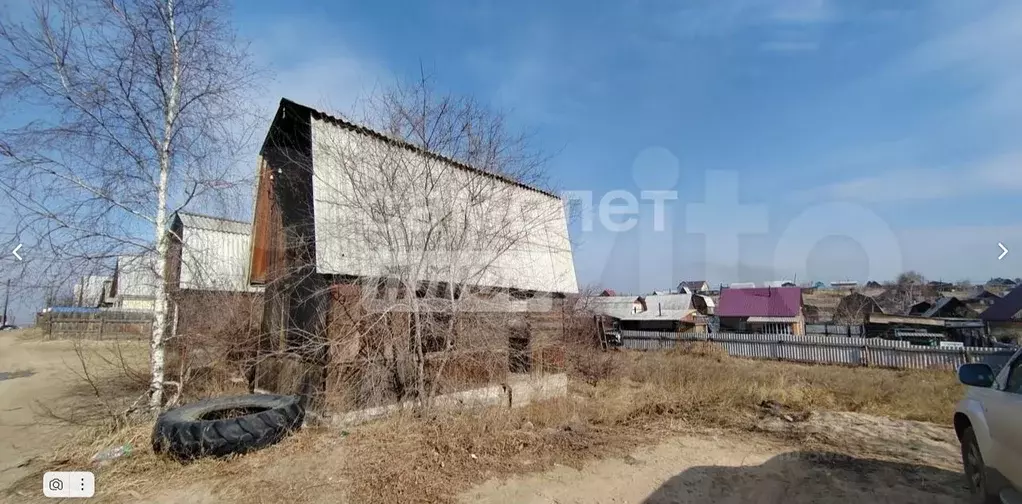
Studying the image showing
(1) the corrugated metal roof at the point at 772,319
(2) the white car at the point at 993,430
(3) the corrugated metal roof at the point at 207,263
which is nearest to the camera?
(2) the white car at the point at 993,430

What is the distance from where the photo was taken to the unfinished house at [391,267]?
6.93 m

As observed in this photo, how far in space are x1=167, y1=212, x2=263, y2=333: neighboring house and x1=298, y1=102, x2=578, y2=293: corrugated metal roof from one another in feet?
7.97

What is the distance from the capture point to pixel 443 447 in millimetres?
5465

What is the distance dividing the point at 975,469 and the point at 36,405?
14866mm

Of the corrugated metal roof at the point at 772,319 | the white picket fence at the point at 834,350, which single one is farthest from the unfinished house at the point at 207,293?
the corrugated metal roof at the point at 772,319

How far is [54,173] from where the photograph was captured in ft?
20.9

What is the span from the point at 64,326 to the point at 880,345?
137 ft

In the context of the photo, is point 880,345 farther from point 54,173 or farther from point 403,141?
point 54,173

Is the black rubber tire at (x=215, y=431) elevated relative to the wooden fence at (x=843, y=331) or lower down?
elevated

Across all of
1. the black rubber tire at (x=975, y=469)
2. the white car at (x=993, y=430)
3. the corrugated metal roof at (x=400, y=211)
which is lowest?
the black rubber tire at (x=975, y=469)

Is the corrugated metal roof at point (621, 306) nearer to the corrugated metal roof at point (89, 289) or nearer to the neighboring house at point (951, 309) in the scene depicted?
the neighboring house at point (951, 309)

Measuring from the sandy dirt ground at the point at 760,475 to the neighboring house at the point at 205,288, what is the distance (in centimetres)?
625

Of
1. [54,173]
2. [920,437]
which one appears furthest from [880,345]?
[54,173]

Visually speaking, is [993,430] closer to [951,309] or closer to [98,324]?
[98,324]
